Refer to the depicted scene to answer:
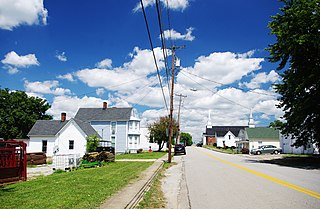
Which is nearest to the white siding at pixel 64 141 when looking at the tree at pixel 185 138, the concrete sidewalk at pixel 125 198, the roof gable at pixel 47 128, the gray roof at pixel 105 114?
the roof gable at pixel 47 128

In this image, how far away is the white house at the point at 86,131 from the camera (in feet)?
133

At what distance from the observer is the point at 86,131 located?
4350cm

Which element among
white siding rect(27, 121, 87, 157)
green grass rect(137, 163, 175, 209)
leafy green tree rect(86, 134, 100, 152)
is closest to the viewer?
green grass rect(137, 163, 175, 209)

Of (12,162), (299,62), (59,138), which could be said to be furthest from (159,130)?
(12,162)

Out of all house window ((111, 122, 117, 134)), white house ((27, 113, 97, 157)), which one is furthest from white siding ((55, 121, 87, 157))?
house window ((111, 122, 117, 134))

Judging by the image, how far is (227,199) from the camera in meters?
9.26

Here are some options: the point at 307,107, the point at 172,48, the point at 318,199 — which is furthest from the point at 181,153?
the point at 318,199

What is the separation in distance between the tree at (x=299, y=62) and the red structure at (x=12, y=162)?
63.9 ft

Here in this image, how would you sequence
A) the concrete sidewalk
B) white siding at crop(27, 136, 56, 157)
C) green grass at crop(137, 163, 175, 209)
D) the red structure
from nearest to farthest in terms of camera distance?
the concrete sidewalk, green grass at crop(137, 163, 175, 209), the red structure, white siding at crop(27, 136, 56, 157)

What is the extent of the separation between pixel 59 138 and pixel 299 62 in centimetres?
3094

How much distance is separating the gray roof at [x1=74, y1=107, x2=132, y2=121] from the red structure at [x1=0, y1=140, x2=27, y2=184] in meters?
40.8

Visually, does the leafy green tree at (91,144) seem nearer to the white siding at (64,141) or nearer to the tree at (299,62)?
the white siding at (64,141)

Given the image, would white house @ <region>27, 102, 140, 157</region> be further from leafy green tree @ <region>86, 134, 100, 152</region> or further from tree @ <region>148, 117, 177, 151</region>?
tree @ <region>148, 117, 177, 151</region>

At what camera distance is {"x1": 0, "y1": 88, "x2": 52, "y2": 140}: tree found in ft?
194
